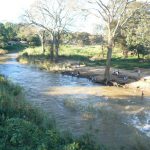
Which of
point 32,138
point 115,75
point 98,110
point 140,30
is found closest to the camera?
point 32,138

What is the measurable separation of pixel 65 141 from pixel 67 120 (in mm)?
5594

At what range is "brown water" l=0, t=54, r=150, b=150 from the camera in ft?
48.4

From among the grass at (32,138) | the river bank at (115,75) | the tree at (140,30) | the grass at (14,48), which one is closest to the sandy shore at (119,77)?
the river bank at (115,75)

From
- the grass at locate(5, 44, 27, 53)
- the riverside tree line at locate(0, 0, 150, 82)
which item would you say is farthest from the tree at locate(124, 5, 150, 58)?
the grass at locate(5, 44, 27, 53)

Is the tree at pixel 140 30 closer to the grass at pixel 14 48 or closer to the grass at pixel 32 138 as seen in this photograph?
the grass at pixel 32 138

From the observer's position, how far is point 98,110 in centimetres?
1942

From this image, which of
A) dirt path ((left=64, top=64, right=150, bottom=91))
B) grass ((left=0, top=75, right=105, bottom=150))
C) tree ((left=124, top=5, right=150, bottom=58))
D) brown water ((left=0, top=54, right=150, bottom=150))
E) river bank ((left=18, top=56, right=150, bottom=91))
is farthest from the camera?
tree ((left=124, top=5, right=150, bottom=58))

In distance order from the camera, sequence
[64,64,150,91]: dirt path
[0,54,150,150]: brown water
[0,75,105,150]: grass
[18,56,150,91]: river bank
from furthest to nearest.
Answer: [18,56,150,91]: river bank → [64,64,150,91]: dirt path → [0,54,150,150]: brown water → [0,75,105,150]: grass

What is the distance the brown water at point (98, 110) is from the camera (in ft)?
48.4

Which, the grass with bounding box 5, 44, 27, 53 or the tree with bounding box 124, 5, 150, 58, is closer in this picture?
the tree with bounding box 124, 5, 150, 58

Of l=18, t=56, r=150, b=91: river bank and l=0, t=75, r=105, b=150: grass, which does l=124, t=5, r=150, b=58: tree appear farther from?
l=0, t=75, r=105, b=150: grass

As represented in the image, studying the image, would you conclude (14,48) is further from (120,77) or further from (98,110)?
(98,110)

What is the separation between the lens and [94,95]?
2544cm

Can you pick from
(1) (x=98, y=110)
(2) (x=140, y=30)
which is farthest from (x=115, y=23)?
(1) (x=98, y=110)
